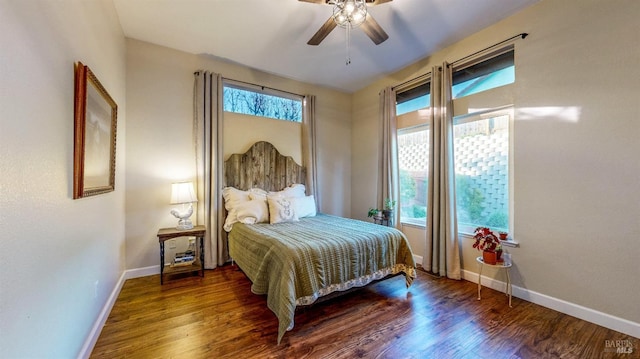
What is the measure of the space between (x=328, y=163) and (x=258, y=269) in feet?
8.80

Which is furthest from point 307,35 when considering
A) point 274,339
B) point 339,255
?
point 274,339

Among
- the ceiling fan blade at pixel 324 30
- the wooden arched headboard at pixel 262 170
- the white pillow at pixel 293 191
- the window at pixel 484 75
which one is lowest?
the white pillow at pixel 293 191

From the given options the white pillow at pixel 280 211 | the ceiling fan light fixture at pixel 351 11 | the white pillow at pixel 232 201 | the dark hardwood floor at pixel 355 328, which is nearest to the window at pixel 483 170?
the dark hardwood floor at pixel 355 328

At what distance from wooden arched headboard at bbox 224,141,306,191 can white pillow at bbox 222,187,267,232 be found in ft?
0.51

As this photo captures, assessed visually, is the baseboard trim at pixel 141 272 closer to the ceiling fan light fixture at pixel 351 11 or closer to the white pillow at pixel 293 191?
the white pillow at pixel 293 191

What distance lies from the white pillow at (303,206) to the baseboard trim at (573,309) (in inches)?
90.9

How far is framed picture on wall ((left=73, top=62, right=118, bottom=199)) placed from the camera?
1.49m

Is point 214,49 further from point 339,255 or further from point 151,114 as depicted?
point 339,255

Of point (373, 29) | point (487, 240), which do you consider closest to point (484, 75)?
point (373, 29)

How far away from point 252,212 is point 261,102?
185 centimetres

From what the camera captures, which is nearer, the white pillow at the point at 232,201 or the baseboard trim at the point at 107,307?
the baseboard trim at the point at 107,307

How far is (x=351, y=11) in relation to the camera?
6.28 feet

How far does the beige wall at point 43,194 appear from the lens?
90cm

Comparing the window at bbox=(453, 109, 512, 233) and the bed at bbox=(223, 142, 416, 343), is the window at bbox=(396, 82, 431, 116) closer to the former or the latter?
the window at bbox=(453, 109, 512, 233)
